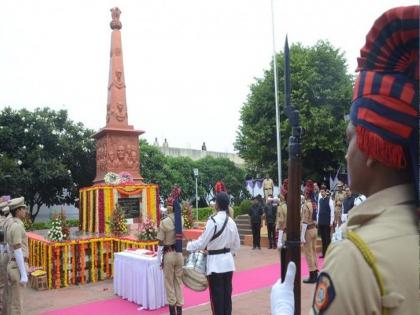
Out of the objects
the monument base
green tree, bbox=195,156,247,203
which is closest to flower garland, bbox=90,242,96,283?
the monument base

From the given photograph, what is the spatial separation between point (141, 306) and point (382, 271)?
23.9ft

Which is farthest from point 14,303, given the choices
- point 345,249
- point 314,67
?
point 314,67

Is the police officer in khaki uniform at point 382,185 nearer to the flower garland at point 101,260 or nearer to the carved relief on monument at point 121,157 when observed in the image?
the flower garland at point 101,260

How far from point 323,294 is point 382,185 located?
1.40 ft

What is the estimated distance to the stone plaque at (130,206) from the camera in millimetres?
18875

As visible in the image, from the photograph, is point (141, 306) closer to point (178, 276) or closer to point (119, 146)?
point (178, 276)

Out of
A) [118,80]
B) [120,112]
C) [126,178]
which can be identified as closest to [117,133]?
[120,112]

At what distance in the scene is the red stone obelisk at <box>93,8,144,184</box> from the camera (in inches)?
790

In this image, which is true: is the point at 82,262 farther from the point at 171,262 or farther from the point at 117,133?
the point at 117,133

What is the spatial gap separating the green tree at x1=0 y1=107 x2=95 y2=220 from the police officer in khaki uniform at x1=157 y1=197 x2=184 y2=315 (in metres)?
19.6

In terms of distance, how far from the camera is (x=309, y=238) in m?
9.04

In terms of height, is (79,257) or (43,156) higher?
(43,156)

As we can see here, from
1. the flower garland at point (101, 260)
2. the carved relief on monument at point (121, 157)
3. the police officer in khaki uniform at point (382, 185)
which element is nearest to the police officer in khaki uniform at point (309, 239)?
the flower garland at point (101, 260)

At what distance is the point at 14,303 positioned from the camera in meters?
6.50
